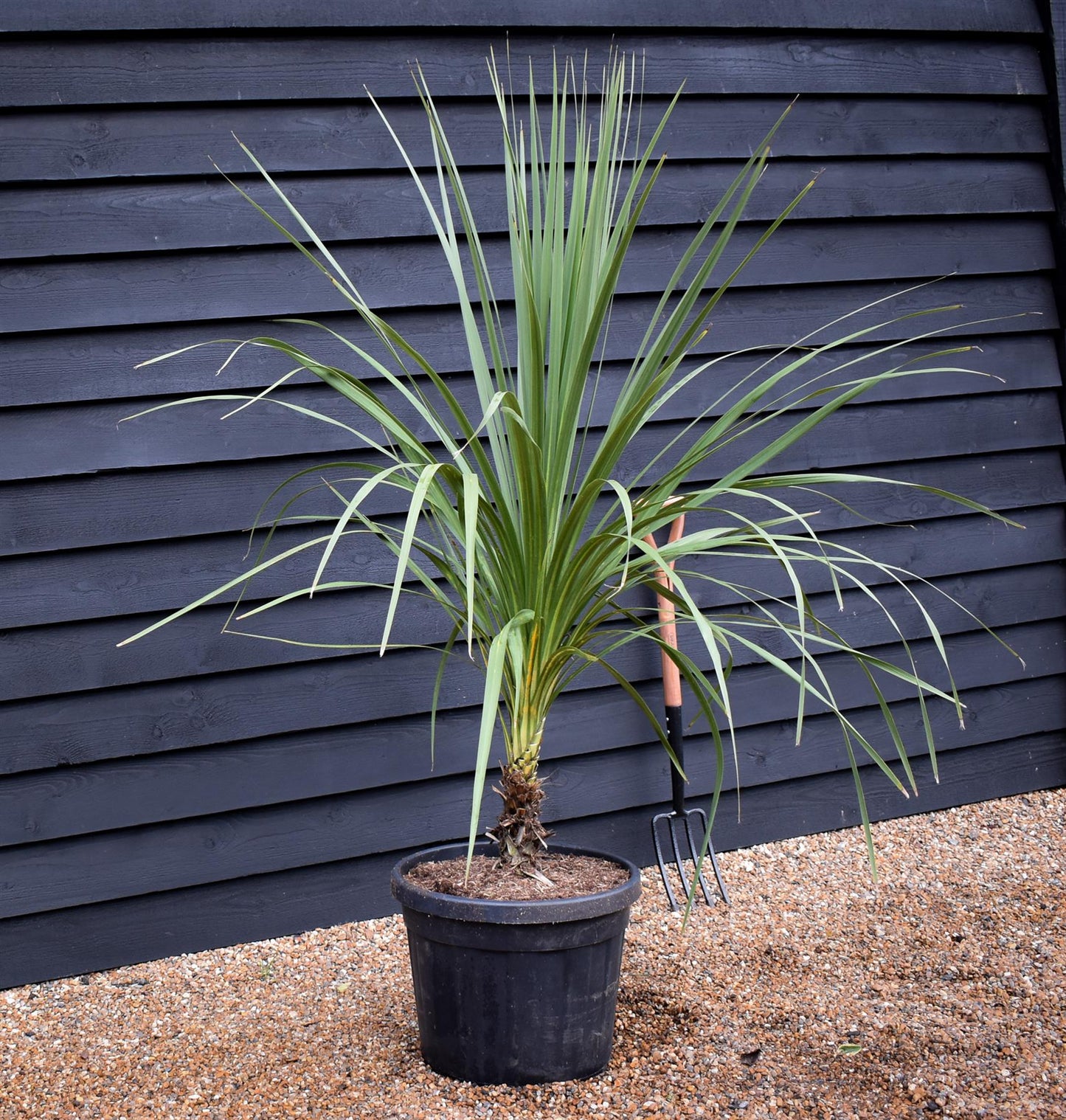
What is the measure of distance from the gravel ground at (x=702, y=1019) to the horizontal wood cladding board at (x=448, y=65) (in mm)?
1676

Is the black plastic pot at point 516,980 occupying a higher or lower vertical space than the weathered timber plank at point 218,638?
lower

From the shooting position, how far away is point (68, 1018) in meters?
1.79

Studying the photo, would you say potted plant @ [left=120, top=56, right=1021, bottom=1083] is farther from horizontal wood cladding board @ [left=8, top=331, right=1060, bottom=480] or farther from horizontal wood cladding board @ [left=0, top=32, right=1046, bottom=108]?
horizontal wood cladding board @ [left=0, top=32, right=1046, bottom=108]

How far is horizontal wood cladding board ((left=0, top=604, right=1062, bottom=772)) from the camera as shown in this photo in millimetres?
1941

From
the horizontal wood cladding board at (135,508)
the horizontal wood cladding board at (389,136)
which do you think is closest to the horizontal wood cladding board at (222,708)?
the horizontal wood cladding board at (135,508)

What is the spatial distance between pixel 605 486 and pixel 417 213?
2.31 feet

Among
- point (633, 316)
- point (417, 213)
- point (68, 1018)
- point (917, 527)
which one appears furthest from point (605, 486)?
point (68, 1018)

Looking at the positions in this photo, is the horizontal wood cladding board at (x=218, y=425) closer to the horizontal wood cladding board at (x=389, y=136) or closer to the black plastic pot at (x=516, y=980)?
the horizontal wood cladding board at (x=389, y=136)

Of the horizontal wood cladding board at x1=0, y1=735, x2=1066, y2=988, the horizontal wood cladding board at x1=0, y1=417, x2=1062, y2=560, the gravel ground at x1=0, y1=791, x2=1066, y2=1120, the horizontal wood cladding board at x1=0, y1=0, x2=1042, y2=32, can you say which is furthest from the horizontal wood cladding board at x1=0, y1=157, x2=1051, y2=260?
the gravel ground at x1=0, y1=791, x2=1066, y2=1120

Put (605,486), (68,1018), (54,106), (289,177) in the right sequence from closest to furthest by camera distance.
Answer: (68,1018)
(54,106)
(289,177)
(605,486)

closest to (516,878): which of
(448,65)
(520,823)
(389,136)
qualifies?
(520,823)

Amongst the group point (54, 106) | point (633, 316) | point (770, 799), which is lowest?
point (770, 799)

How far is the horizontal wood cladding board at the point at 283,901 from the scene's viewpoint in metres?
1.95

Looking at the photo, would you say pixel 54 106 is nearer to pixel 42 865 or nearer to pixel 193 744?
pixel 193 744
